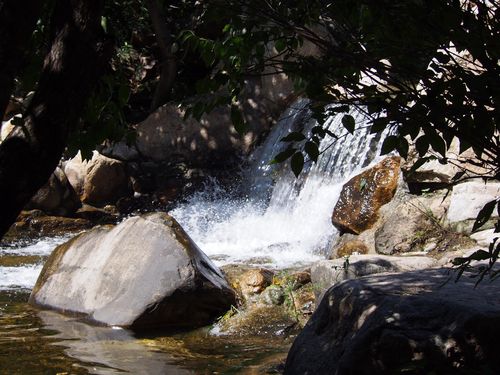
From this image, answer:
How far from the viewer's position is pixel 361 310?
3.88 m

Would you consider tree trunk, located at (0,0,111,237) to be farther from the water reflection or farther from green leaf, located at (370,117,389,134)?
the water reflection

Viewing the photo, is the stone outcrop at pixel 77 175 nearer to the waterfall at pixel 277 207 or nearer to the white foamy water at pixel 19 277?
the waterfall at pixel 277 207

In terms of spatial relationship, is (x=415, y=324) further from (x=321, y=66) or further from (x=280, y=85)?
(x=280, y=85)

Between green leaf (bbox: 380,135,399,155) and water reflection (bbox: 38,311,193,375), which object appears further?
water reflection (bbox: 38,311,193,375)

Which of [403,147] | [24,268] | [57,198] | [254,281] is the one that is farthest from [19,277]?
[403,147]

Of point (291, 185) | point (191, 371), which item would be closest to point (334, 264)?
point (191, 371)

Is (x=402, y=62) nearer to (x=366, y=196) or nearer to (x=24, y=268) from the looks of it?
(x=366, y=196)

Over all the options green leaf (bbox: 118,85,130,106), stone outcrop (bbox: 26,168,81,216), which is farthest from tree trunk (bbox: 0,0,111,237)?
stone outcrop (bbox: 26,168,81,216)

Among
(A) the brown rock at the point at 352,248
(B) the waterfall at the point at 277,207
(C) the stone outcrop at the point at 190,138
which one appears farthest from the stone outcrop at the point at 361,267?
(C) the stone outcrop at the point at 190,138

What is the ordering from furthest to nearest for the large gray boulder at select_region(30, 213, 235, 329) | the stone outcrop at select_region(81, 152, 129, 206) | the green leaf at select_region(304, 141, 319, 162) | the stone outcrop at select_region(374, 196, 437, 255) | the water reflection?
the stone outcrop at select_region(81, 152, 129, 206) < the stone outcrop at select_region(374, 196, 437, 255) < the large gray boulder at select_region(30, 213, 235, 329) < the water reflection < the green leaf at select_region(304, 141, 319, 162)

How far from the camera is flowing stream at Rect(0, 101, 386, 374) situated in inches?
220

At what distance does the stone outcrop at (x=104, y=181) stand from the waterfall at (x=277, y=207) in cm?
144

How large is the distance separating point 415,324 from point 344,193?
6351mm

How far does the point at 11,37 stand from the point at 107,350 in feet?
13.0
